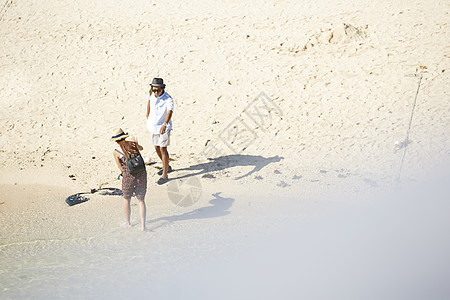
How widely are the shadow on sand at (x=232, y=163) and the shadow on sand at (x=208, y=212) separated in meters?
1.14

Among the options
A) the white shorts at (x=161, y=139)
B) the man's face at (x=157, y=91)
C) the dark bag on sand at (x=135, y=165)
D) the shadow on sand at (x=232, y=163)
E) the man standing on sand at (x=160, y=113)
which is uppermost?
the man's face at (x=157, y=91)

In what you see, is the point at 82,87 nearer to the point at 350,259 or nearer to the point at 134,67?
the point at 134,67

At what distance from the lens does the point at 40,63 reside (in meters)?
13.3

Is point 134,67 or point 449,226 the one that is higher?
point 134,67

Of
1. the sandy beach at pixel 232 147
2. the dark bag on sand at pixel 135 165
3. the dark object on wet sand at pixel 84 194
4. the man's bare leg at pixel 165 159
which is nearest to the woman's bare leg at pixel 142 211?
the sandy beach at pixel 232 147

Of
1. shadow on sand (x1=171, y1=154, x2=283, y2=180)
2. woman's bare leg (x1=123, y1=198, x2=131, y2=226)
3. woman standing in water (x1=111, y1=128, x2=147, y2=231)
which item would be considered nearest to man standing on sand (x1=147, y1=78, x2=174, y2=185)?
shadow on sand (x1=171, y1=154, x2=283, y2=180)

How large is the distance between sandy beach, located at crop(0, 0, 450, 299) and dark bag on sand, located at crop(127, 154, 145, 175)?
0.94m

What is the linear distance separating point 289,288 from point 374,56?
26.3 ft

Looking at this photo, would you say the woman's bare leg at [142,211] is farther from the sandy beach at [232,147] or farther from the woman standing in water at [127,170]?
the sandy beach at [232,147]

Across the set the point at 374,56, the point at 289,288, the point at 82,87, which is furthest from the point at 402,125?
the point at 82,87

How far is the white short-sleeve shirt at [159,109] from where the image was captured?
7.54m

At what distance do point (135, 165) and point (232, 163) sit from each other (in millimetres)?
3049

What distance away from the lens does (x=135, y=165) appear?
19.9ft

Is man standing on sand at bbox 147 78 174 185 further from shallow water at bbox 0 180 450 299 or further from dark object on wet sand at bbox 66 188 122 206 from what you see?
shallow water at bbox 0 180 450 299
